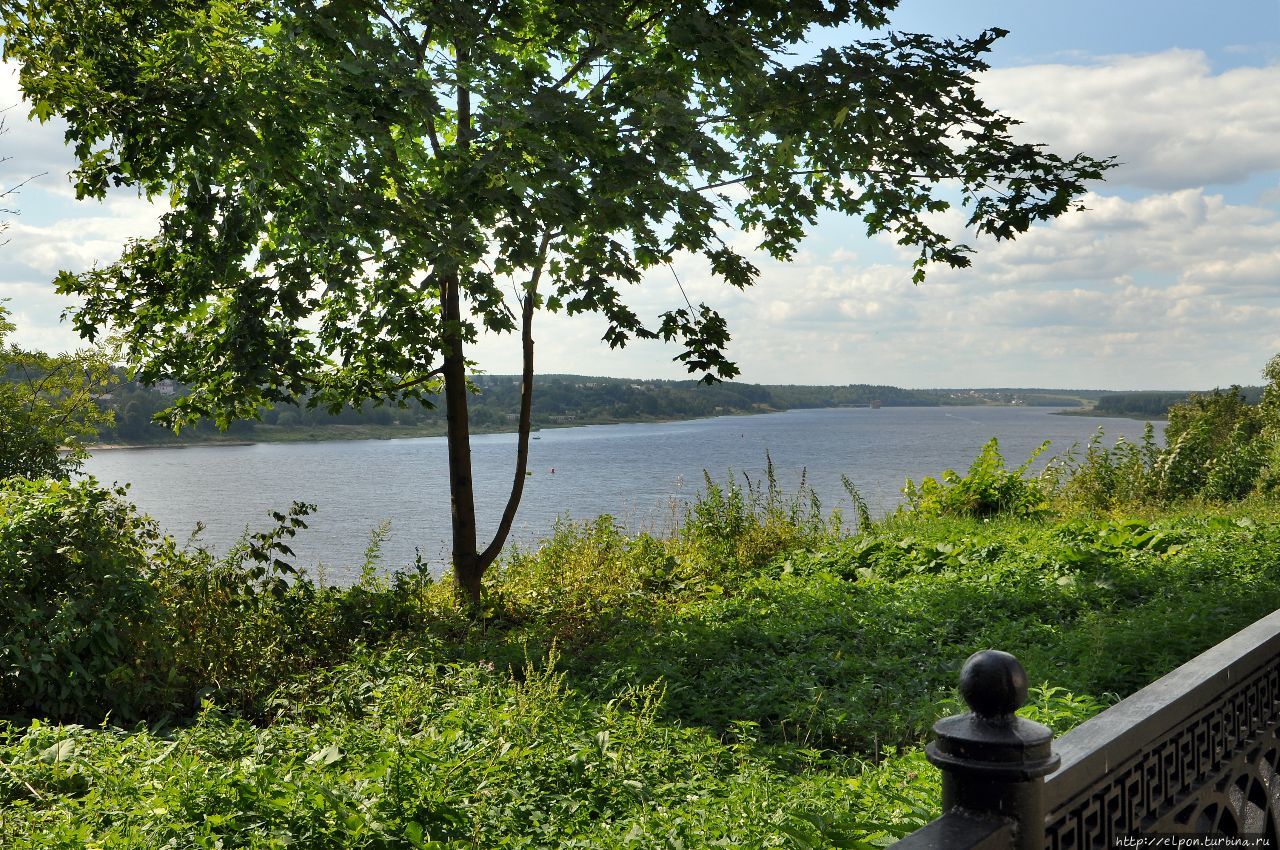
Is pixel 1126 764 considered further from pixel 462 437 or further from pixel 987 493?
pixel 987 493

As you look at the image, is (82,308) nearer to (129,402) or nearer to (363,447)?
(129,402)

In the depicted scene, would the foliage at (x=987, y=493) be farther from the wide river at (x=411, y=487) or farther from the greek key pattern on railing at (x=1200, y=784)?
Result: the greek key pattern on railing at (x=1200, y=784)

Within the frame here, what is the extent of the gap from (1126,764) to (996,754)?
2.09 ft

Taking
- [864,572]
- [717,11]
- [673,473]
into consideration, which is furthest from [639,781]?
[673,473]

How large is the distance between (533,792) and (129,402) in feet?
54.8

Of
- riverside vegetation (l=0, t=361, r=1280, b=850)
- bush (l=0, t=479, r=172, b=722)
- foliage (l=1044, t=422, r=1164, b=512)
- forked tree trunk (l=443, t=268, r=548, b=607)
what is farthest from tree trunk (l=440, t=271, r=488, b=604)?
foliage (l=1044, t=422, r=1164, b=512)

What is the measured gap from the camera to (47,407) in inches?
355

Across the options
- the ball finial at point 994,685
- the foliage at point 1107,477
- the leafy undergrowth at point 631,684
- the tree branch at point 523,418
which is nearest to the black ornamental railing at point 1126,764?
the ball finial at point 994,685

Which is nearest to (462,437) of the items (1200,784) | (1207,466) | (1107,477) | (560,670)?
(560,670)

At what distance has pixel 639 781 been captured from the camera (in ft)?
12.2

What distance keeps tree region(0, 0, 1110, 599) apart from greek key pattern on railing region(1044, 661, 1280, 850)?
380 cm

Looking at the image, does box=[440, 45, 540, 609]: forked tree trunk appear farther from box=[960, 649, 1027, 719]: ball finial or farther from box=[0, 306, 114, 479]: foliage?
box=[960, 649, 1027, 719]: ball finial

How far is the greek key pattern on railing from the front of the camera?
1.80m

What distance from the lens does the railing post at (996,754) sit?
146 centimetres
